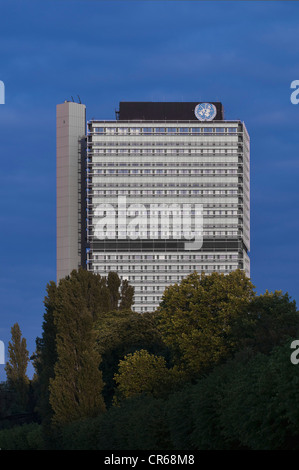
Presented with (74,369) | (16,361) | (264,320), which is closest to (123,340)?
(74,369)

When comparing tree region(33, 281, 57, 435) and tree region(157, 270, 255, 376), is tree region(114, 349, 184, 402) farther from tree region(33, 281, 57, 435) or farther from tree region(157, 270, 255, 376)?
tree region(33, 281, 57, 435)

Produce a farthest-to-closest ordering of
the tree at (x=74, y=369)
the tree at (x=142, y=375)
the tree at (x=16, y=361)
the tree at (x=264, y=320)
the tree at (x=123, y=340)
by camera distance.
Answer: the tree at (x=16, y=361) → the tree at (x=123, y=340) → the tree at (x=74, y=369) → the tree at (x=142, y=375) → the tree at (x=264, y=320)

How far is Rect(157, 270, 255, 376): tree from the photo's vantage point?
82.4m

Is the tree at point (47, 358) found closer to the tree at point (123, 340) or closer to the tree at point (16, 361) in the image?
the tree at point (123, 340)

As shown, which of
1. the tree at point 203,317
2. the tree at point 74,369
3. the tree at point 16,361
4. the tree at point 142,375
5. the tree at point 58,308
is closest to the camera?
the tree at point 203,317

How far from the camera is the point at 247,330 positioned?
8031cm

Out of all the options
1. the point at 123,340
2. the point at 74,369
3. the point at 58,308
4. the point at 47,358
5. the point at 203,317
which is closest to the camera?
the point at 203,317

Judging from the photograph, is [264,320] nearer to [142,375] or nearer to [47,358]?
[142,375]

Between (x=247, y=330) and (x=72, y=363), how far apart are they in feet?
72.6

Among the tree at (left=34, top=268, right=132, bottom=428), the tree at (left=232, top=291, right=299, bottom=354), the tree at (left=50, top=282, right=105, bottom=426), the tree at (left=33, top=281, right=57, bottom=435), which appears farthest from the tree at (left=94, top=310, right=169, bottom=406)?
the tree at (left=232, top=291, right=299, bottom=354)

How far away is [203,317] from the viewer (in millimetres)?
84812

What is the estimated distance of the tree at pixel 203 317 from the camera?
270 ft

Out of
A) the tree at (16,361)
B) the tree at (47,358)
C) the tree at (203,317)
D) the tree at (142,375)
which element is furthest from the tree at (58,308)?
the tree at (16,361)
